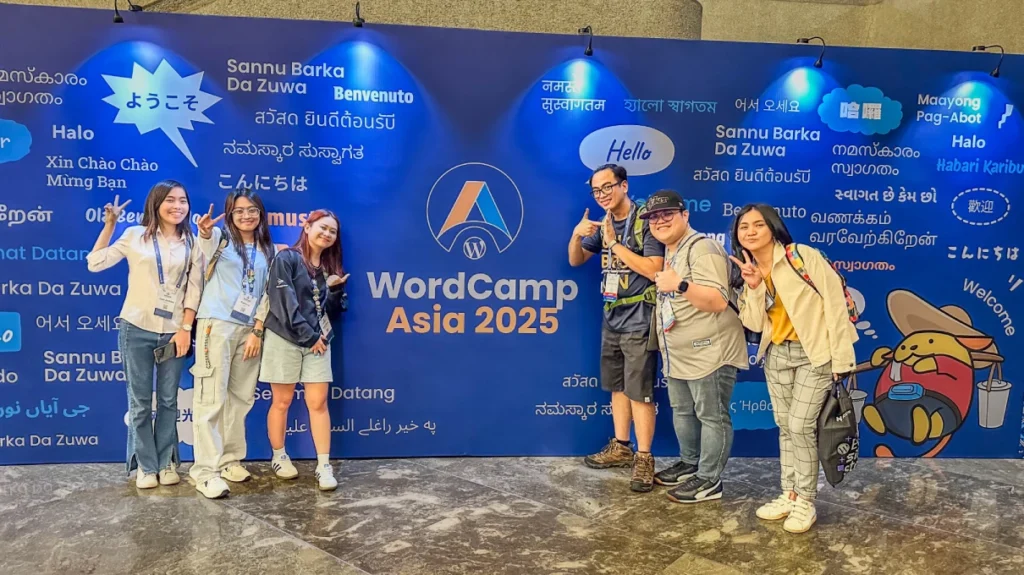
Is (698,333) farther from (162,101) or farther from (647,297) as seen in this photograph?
(162,101)

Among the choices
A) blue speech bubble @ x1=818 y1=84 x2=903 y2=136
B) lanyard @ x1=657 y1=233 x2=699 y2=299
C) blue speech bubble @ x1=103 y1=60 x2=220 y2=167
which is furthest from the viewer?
blue speech bubble @ x1=818 y1=84 x2=903 y2=136

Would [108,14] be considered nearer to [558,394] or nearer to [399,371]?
[399,371]

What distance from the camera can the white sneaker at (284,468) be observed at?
12.0 feet

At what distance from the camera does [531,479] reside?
12.2ft

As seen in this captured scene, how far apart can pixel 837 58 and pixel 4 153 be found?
4669 mm

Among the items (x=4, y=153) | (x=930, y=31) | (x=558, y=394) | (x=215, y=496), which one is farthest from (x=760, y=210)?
(x=4, y=153)

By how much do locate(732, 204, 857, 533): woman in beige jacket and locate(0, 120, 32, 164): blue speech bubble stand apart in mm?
3712

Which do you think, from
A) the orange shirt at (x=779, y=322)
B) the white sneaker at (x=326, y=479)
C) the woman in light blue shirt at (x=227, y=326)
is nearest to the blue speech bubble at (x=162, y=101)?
the woman in light blue shirt at (x=227, y=326)

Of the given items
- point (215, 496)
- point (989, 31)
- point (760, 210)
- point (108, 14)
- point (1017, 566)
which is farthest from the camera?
point (989, 31)

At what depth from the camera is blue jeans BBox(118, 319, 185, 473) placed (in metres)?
3.34

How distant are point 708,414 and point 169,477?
278cm

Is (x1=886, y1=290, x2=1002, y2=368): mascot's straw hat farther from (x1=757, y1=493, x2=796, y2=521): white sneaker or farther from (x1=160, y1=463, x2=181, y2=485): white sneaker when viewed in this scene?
(x1=160, y1=463, x2=181, y2=485): white sneaker

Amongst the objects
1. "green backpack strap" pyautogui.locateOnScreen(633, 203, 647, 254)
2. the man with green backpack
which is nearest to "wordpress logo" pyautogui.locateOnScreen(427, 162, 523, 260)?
the man with green backpack

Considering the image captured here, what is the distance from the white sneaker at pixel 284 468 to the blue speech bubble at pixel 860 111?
361cm
